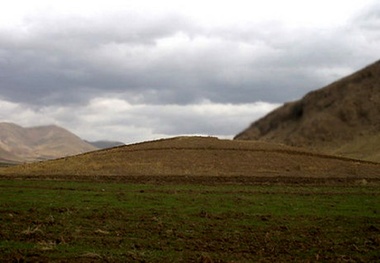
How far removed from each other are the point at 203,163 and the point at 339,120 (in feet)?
237

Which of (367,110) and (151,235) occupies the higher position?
(367,110)

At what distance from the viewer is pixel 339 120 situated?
127m

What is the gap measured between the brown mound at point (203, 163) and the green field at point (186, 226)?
19238mm

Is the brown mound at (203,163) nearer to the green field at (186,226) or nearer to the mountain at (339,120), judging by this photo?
the green field at (186,226)

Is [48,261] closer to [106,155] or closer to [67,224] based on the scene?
[67,224]

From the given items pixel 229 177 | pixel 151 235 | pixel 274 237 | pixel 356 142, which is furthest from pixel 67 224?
pixel 356 142

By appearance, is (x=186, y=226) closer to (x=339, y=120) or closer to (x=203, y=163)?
(x=203, y=163)

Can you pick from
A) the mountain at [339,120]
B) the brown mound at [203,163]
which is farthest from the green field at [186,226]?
the mountain at [339,120]

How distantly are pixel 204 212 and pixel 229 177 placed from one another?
2714cm

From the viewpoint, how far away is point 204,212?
1079 inches

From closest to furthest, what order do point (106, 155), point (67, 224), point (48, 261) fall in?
1. point (48, 261)
2. point (67, 224)
3. point (106, 155)

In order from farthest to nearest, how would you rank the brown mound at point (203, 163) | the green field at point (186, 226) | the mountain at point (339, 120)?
1. the mountain at point (339, 120)
2. the brown mound at point (203, 163)
3. the green field at point (186, 226)

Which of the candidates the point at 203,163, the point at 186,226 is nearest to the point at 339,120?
the point at 203,163

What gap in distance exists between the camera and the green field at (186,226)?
17828mm
